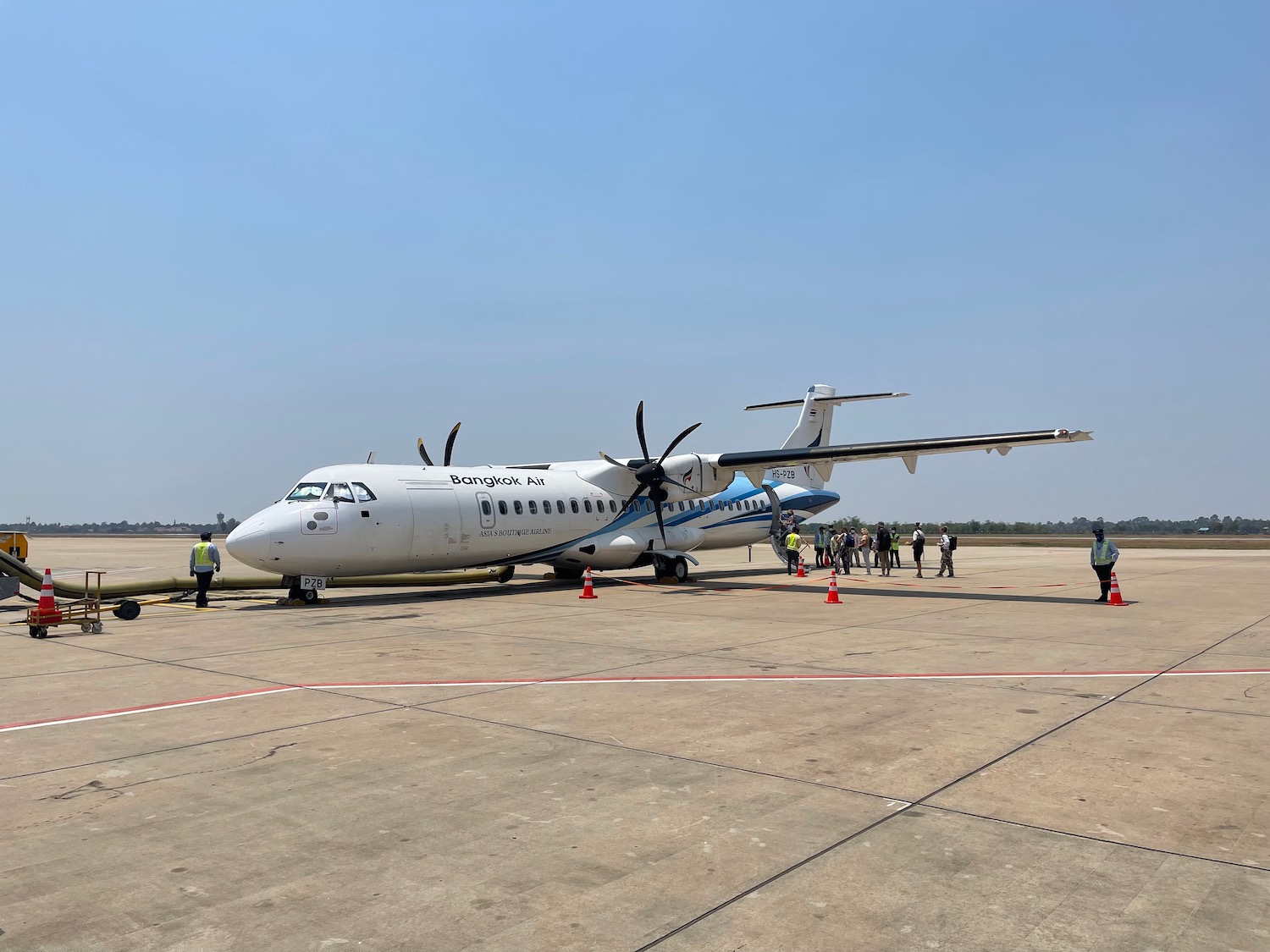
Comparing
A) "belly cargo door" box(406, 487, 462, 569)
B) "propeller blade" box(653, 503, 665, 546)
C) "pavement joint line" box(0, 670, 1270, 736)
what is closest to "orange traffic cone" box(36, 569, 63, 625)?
"pavement joint line" box(0, 670, 1270, 736)

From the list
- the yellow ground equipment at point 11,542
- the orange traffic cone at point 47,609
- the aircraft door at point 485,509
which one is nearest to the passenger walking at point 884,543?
the aircraft door at point 485,509

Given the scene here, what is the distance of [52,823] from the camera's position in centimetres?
504

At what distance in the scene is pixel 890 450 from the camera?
859 inches

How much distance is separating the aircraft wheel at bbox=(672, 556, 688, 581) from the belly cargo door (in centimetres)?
677

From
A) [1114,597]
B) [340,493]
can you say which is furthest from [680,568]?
[1114,597]

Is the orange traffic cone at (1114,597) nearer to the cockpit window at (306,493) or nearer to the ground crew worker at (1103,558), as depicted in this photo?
the ground crew worker at (1103,558)

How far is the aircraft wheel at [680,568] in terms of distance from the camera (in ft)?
80.2

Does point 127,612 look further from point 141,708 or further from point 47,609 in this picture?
point 141,708

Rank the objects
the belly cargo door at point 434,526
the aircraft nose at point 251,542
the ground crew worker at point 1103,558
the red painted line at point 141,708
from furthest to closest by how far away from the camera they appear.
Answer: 1. the belly cargo door at point 434,526
2. the ground crew worker at point 1103,558
3. the aircraft nose at point 251,542
4. the red painted line at point 141,708

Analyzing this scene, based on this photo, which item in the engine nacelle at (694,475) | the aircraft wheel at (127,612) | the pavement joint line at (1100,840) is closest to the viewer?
the pavement joint line at (1100,840)

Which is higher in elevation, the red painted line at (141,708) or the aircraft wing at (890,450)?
the aircraft wing at (890,450)

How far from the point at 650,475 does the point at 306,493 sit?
949 cm

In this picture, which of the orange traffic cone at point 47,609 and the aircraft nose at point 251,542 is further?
the aircraft nose at point 251,542

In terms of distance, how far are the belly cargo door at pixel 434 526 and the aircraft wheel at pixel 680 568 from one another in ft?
22.2
